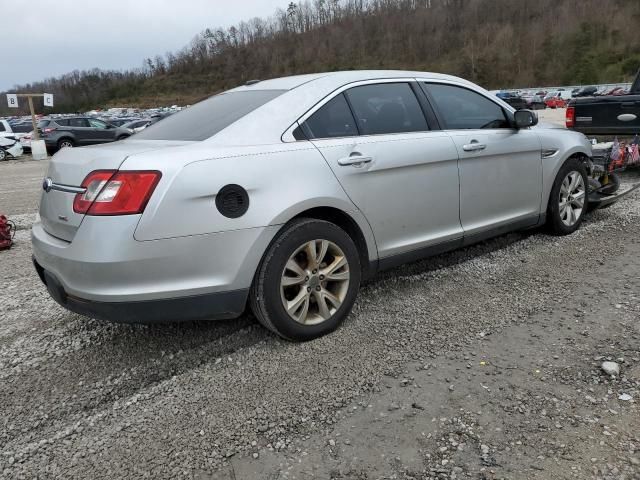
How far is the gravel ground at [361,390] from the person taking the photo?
2174 mm

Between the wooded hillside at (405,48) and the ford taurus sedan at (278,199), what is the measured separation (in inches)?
3495

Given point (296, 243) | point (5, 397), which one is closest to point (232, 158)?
point (296, 243)

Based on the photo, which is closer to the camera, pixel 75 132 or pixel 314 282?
pixel 314 282

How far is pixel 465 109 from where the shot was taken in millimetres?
4117

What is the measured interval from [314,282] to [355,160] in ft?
2.52

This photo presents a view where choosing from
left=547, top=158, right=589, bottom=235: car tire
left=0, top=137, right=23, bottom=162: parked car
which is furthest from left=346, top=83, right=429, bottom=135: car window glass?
left=0, top=137, right=23, bottom=162: parked car

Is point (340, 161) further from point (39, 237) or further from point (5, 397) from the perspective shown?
point (5, 397)

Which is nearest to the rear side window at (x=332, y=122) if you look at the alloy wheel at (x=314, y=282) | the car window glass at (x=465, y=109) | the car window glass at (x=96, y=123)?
the alloy wheel at (x=314, y=282)

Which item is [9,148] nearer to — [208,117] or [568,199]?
[208,117]

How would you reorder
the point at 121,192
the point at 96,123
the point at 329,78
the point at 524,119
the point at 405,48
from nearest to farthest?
the point at 121,192 → the point at 329,78 → the point at 524,119 → the point at 96,123 → the point at 405,48

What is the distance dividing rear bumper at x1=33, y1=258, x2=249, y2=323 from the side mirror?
2.76 metres

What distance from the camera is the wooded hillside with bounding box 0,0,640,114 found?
90.8 meters

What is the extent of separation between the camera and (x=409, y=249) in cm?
Result: 360

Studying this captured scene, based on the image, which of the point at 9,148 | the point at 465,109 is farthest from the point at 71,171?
the point at 9,148
